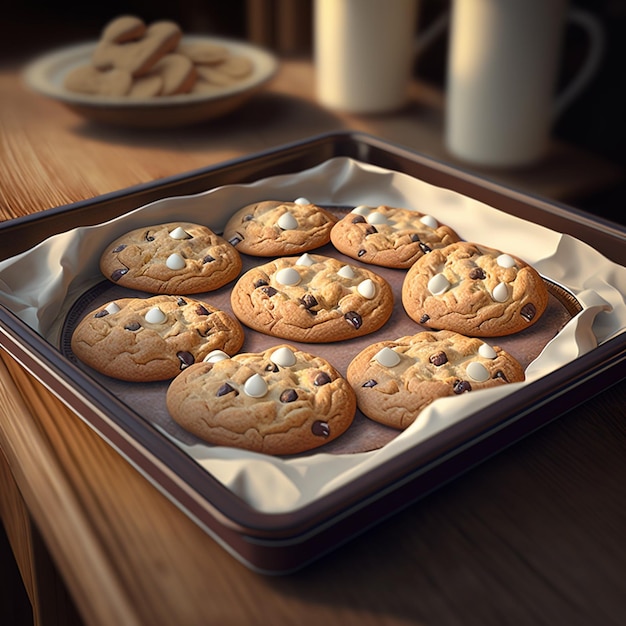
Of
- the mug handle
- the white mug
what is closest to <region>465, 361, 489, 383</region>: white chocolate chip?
the white mug

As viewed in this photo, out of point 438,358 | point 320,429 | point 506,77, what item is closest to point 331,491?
point 320,429

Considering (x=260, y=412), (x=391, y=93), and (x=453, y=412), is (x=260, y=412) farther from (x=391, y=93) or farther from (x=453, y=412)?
(x=391, y=93)

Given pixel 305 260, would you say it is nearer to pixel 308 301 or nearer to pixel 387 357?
pixel 308 301

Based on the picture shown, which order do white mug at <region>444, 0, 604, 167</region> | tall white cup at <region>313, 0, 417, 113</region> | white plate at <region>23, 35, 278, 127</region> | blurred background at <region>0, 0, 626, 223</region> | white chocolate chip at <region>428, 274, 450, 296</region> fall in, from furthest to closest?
blurred background at <region>0, 0, 626, 223</region> < tall white cup at <region>313, 0, 417, 113</region> < white plate at <region>23, 35, 278, 127</region> < white mug at <region>444, 0, 604, 167</region> < white chocolate chip at <region>428, 274, 450, 296</region>

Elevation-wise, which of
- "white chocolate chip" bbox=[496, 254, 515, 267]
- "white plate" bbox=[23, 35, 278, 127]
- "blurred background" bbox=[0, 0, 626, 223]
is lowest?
"blurred background" bbox=[0, 0, 626, 223]

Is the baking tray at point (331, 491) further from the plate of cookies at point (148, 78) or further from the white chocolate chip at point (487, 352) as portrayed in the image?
the plate of cookies at point (148, 78)

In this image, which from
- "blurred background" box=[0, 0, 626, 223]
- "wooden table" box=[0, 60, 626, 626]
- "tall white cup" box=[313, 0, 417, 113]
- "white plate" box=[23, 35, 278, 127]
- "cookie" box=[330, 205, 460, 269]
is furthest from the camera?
"blurred background" box=[0, 0, 626, 223]

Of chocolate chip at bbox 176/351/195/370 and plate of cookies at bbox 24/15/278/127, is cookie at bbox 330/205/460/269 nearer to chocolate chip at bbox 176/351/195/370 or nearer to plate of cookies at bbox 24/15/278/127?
chocolate chip at bbox 176/351/195/370
